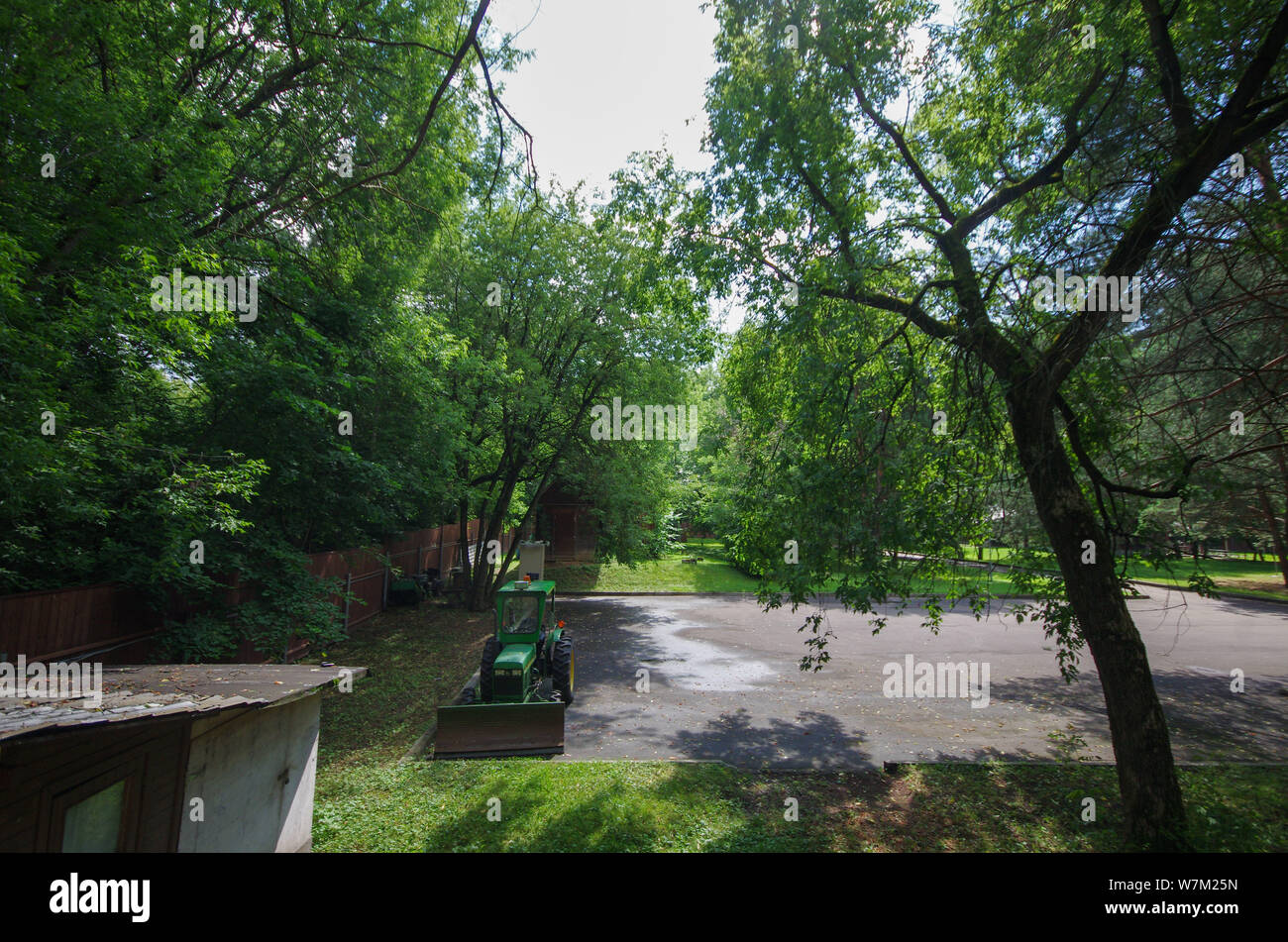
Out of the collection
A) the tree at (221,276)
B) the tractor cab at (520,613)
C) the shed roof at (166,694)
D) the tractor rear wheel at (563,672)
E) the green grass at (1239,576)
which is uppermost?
the tree at (221,276)

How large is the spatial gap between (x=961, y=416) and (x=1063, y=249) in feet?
6.21

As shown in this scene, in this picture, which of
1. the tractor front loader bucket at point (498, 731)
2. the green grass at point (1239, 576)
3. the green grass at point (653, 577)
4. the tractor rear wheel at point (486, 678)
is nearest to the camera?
the tractor front loader bucket at point (498, 731)

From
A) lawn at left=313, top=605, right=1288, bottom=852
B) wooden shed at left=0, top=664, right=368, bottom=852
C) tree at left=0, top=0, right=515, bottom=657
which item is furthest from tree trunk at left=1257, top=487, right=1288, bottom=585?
tree at left=0, top=0, right=515, bottom=657

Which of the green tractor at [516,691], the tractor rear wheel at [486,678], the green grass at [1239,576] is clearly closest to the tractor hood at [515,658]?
the green tractor at [516,691]

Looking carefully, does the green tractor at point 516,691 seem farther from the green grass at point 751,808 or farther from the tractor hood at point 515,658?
the green grass at point 751,808

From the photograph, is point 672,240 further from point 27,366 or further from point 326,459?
point 27,366

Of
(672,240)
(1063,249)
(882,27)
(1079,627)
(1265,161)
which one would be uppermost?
(882,27)

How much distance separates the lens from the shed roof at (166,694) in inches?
109

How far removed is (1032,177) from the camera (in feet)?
20.9

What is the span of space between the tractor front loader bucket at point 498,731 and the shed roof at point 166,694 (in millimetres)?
2520

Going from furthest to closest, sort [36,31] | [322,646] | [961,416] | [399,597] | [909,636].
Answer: [399,597]
[909,636]
[322,646]
[961,416]
[36,31]

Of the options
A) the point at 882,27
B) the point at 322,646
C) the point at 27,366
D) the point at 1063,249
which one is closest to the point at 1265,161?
the point at 1063,249

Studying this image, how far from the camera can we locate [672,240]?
881 cm

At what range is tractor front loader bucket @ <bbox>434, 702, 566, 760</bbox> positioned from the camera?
761cm
